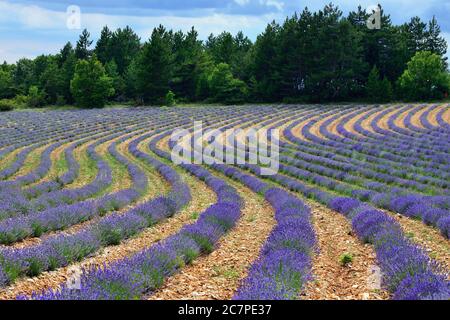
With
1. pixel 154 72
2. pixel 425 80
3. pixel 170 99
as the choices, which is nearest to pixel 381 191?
pixel 425 80

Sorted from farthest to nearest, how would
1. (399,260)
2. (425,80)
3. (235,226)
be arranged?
(425,80), (235,226), (399,260)

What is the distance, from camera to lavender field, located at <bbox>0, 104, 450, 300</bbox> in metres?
6.47

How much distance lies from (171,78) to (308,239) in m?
62.8

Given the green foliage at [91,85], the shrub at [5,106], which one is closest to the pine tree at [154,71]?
the green foliage at [91,85]

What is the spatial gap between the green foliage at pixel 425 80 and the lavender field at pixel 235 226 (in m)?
31.4

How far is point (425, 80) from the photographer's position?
56.9m

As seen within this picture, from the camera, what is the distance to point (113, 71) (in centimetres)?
7450

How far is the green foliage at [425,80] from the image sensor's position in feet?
184

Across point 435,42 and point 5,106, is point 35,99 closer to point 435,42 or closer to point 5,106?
point 5,106

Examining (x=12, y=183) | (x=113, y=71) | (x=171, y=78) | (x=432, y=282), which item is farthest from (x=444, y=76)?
(x=432, y=282)

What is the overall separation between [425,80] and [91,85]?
143 ft

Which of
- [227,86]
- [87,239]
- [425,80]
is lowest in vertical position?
[87,239]
